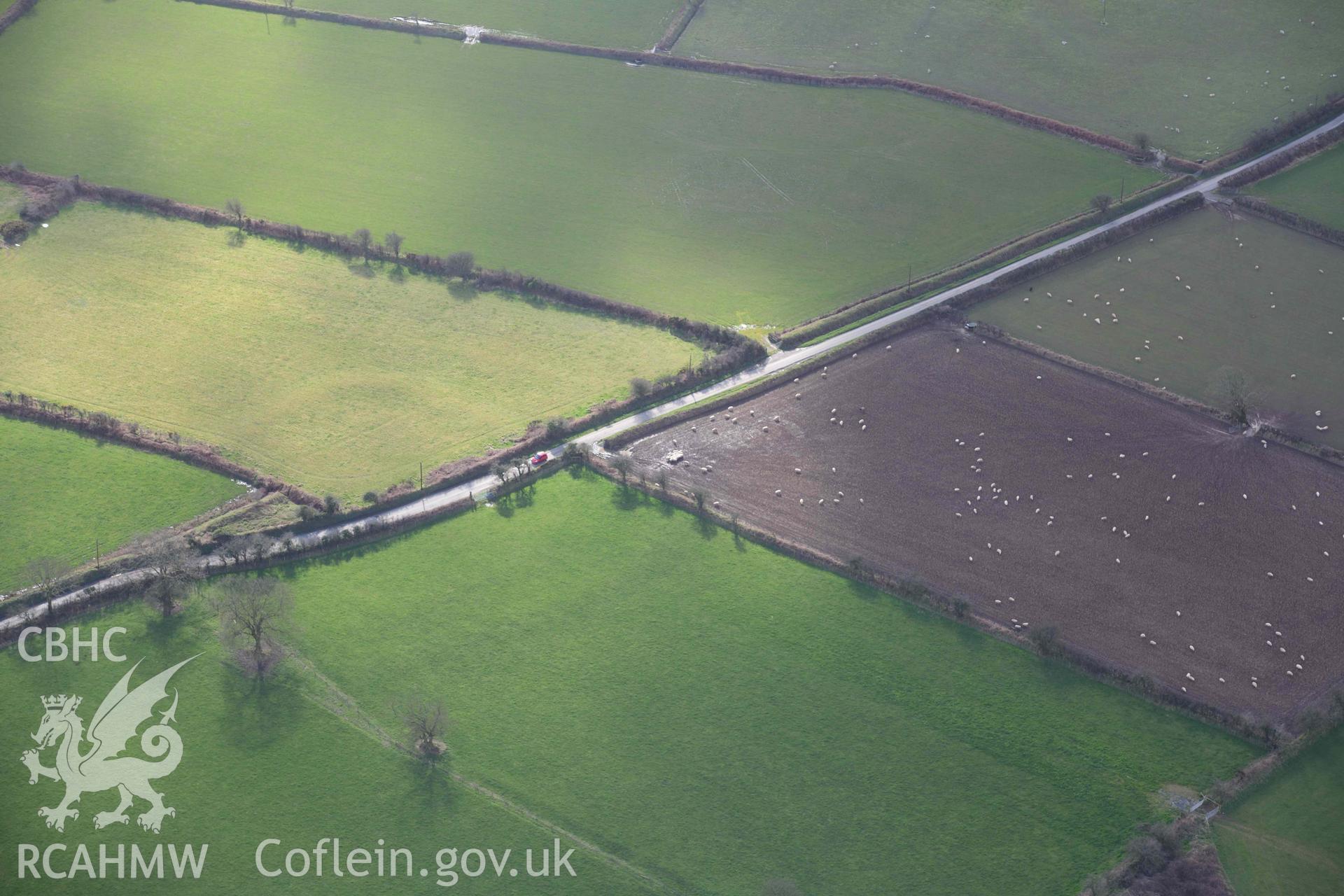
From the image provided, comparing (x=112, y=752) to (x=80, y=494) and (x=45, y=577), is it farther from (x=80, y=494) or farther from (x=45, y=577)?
(x=80, y=494)

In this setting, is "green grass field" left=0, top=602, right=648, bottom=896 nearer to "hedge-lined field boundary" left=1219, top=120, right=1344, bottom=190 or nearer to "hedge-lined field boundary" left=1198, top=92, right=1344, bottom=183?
"hedge-lined field boundary" left=1219, top=120, right=1344, bottom=190

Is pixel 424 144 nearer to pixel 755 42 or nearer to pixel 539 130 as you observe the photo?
pixel 539 130

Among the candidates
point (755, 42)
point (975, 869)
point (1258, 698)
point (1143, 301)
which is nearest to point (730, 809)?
point (975, 869)

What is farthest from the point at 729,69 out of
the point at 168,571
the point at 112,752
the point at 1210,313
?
the point at 112,752

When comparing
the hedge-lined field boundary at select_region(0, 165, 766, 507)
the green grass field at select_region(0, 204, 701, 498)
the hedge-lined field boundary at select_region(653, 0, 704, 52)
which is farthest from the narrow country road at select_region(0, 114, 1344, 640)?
the hedge-lined field boundary at select_region(653, 0, 704, 52)

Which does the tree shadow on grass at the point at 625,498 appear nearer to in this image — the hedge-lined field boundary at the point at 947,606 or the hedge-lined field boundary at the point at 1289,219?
the hedge-lined field boundary at the point at 947,606

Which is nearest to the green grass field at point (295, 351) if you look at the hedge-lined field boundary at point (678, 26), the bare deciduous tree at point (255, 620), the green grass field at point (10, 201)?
the green grass field at point (10, 201)
